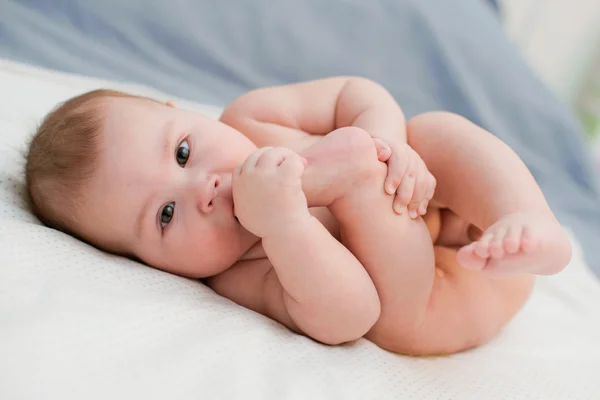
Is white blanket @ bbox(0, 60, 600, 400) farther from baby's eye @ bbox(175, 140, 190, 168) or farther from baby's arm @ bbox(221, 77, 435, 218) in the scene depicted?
baby's arm @ bbox(221, 77, 435, 218)

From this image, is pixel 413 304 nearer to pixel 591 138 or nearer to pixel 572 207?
pixel 572 207

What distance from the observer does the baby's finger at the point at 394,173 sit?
792mm

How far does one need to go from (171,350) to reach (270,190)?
0.71 ft

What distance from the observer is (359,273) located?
30.9 inches

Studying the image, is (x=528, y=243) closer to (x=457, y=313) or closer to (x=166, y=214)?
(x=457, y=313)

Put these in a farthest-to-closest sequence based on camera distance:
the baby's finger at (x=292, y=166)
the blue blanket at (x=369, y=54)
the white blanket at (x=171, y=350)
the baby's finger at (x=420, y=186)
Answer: the blue blanket at (x=369, y=54) < the baby's finger at (x=420, y=186) < the baby's finger at (x=292, y=166) < the white blanket at (x=171, y=350)

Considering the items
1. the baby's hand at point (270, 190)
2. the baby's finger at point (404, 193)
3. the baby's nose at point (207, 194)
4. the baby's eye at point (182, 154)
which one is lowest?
the baby's nose at point (207, 194)

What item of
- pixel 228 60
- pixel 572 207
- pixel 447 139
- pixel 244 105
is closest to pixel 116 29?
pixel 228 60

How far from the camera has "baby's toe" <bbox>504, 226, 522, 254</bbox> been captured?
2.15 feet

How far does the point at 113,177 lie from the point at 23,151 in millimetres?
238

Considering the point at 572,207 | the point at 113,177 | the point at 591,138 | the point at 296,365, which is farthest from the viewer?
the point at 591,138

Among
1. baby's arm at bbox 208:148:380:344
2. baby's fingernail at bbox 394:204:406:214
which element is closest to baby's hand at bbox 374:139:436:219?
baby's fingernail at bbox 394:204:406:214

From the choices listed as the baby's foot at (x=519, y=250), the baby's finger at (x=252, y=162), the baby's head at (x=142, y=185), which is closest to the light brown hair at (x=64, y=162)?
the baby's head at (x=142, y=185)

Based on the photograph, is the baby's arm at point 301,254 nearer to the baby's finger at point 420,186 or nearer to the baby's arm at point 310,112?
the baby's finger at point 420,186
